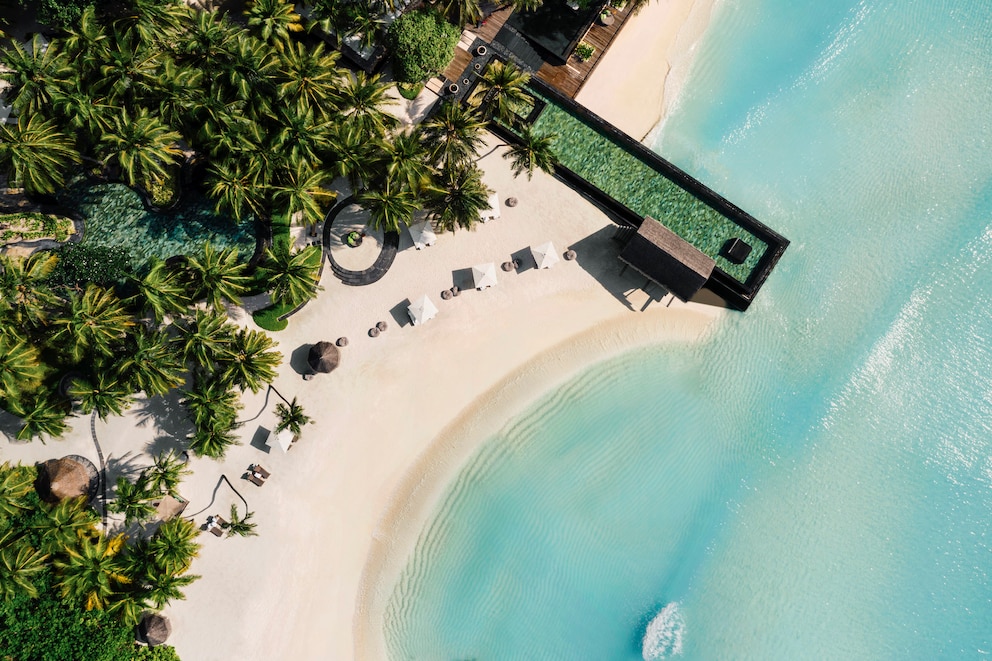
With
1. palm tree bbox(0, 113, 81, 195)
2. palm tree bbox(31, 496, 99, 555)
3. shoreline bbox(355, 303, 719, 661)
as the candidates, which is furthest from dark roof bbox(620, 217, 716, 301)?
palm tree bbox(31, 496, 99, 555)

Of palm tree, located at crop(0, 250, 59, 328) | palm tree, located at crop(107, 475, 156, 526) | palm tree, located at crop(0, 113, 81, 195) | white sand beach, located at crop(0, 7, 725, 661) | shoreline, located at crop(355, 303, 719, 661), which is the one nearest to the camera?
palm tree, located at crop(0, 113, 81, 195)

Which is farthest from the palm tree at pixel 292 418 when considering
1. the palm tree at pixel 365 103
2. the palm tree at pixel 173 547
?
the palm tree at pixel 365 103

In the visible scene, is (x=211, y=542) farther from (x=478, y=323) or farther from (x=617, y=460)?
(x=617, y=460)

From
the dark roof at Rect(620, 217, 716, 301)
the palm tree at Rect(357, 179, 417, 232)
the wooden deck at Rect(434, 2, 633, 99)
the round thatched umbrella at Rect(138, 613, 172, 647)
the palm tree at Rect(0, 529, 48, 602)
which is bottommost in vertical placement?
the round thatched umbrella at Rect(138, 613, 172, 647)

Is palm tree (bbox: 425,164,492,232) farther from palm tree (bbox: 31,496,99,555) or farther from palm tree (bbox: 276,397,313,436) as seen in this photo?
palm tree (bbox: 31,496,99,555)

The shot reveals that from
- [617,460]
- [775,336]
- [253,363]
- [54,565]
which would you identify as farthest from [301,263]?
[775,336]

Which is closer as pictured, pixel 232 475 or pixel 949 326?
pixel 232 475
